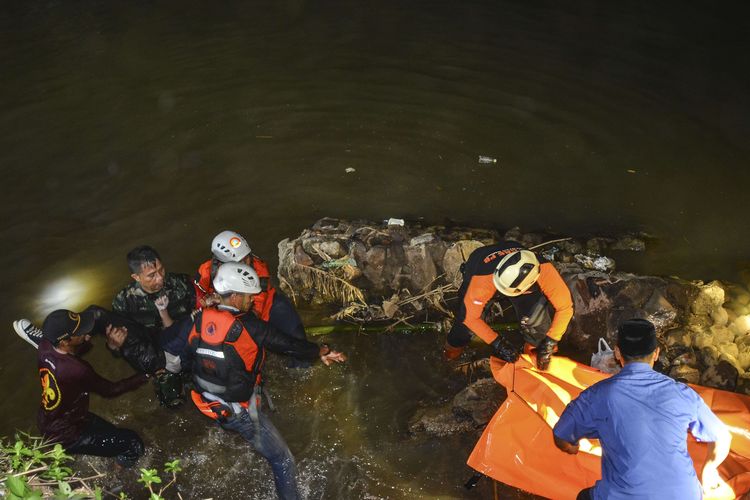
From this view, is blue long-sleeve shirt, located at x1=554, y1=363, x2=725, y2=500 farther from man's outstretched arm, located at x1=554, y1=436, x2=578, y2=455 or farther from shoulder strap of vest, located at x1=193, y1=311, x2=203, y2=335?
shoulder strap of vest, located at x1=193, y1=311, x2=203, y2=335

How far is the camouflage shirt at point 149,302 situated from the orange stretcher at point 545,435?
2777mm

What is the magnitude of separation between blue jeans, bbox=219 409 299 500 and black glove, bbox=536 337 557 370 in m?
2.02

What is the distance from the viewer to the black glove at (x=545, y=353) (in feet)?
12.9

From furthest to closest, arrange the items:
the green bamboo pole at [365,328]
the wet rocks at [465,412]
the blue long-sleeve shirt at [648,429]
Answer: the green bamboo pole at [365,328] → the wet rocks at [465,412] → the blue long-sleeve shirt at [648,429]

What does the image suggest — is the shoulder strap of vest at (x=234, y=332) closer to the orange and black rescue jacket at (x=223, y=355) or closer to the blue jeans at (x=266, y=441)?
the orange and black rescue jacket at (x=223, y=355)

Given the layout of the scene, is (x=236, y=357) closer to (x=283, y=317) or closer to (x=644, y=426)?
(x=283, y=317)

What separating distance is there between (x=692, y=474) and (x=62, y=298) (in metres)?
6.13

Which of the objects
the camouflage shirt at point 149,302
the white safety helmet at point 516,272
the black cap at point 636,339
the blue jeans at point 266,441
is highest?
the black cap at point 636,339

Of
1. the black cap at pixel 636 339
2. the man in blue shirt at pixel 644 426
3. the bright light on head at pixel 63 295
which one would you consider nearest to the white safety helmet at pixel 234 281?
the man in blue shirt at pixel 644 426

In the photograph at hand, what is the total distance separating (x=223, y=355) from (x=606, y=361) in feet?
9.86

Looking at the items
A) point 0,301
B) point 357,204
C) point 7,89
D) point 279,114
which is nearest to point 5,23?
point 7,89

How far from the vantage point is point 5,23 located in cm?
1217

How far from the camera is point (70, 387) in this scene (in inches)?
131

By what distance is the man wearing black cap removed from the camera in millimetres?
3250
